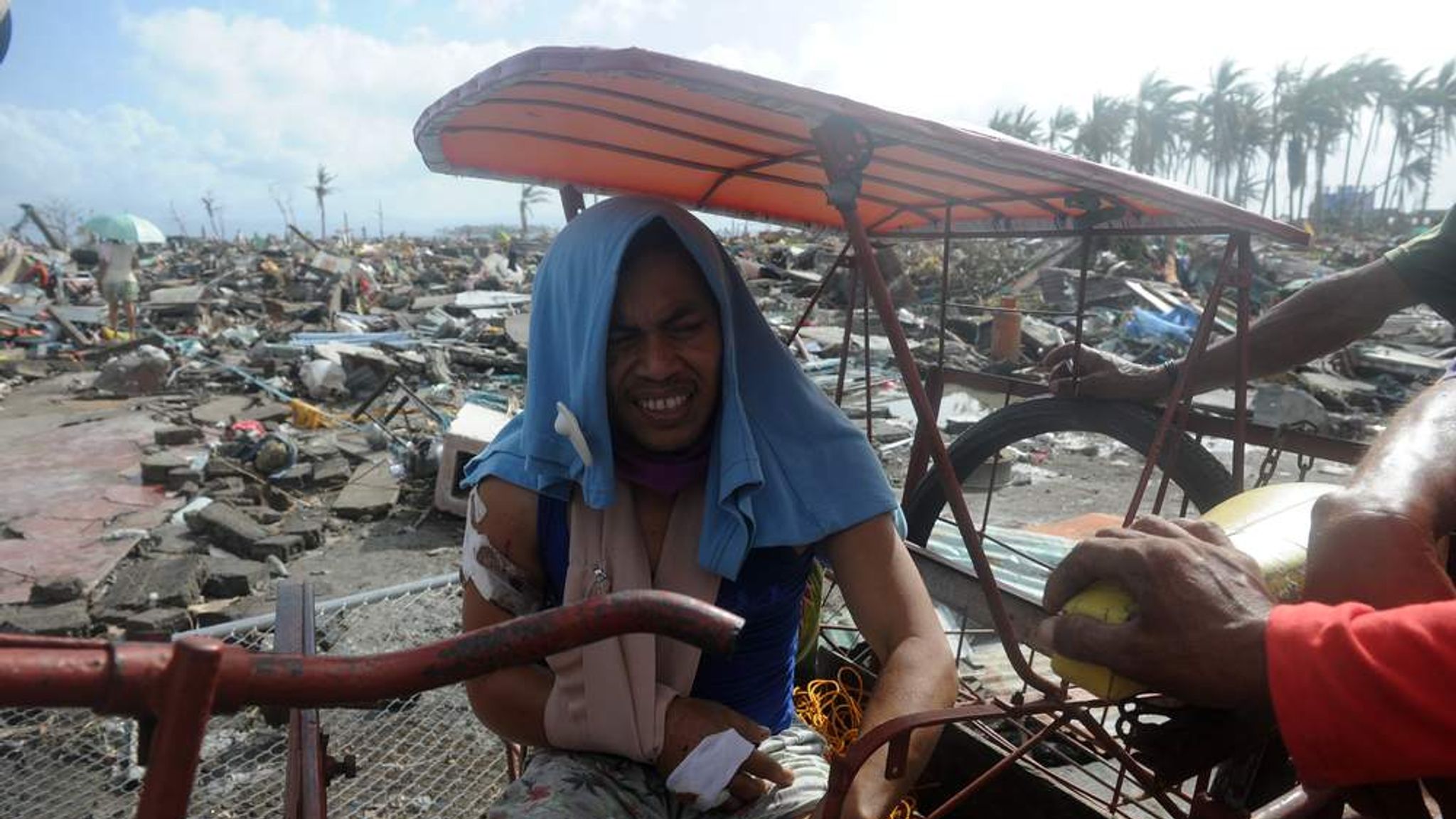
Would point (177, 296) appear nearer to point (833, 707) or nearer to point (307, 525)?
point (307, 525)

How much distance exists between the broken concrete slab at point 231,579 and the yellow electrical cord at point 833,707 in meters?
4.19

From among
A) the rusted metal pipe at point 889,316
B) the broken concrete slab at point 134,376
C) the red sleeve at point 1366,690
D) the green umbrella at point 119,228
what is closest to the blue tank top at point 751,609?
the rusted metal pipe at point 889,316

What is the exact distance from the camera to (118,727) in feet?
11.6

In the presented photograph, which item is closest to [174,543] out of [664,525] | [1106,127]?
[664,525]

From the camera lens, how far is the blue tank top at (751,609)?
1791 millimetres

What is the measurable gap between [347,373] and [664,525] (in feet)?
38.9

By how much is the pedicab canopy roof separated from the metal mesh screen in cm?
178

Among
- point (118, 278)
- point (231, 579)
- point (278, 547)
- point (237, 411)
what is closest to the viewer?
point (231, 579)

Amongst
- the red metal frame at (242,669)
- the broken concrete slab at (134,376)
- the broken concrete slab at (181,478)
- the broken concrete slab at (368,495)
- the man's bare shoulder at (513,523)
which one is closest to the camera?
the red metal frame at (242,669)

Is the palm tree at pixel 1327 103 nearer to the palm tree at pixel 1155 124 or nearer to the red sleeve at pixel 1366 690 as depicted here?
the palm tree at pixel 1155 124

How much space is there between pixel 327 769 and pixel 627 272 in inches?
43.9

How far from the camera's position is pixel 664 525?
184cm

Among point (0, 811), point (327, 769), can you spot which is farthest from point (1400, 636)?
point (0, 811)

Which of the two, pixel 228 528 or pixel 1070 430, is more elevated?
pixel 1070 430
